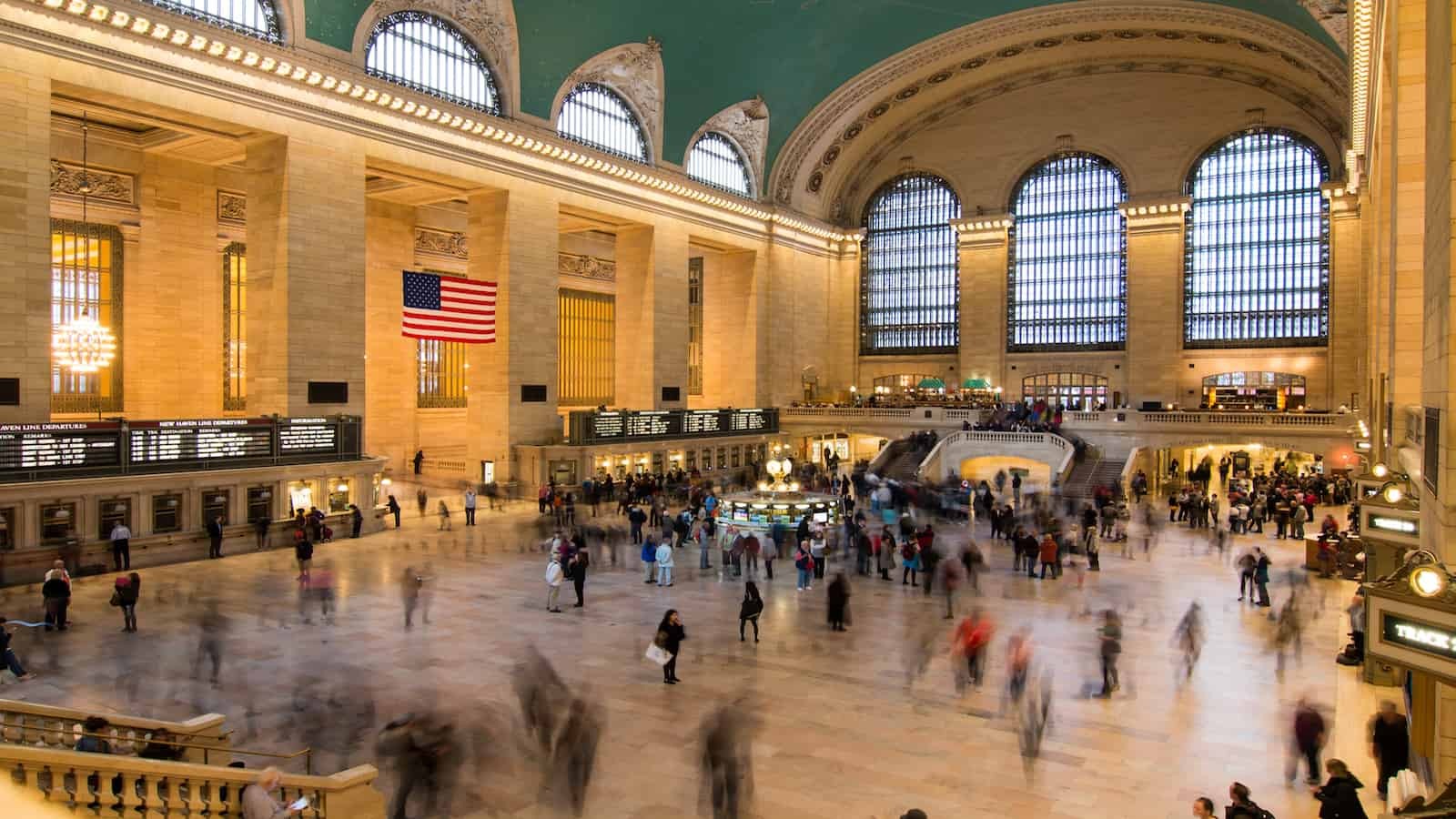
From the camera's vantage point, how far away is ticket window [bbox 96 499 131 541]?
17.0m

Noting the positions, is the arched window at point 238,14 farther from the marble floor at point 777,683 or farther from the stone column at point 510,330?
the marble floor at point 777,683

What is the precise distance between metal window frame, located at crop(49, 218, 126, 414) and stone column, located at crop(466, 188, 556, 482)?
863 centimetres

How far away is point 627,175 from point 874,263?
659 inches

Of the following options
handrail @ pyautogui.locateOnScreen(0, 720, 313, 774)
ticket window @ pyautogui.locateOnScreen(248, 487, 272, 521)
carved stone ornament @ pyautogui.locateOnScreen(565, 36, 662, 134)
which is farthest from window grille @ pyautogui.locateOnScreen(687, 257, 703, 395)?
handrail @ pyautogui.locateOnScreen(0, 720, 313, 774)

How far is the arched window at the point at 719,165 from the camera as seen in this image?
35531 millimetres

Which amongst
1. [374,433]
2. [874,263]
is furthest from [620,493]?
[874,263]

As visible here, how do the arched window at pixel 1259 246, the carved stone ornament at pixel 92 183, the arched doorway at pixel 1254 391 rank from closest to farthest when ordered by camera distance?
the carved stone ornament at pixel 92 183 → the arched window at pixel 1259 246 → the arched doorway at pixel 1254 391

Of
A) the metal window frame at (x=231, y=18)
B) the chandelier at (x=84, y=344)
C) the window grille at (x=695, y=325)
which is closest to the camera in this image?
the chandelier at (x=84, y=344)

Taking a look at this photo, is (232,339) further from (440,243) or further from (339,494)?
(440,243)

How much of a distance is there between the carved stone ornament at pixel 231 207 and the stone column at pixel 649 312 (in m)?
11.9

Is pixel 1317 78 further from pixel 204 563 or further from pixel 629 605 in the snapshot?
pixel 204 563

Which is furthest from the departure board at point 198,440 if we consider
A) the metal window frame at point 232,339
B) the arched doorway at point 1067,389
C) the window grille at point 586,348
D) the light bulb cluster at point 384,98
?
the arched doorway at point 1067,389

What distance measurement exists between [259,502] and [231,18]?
33.6 ft

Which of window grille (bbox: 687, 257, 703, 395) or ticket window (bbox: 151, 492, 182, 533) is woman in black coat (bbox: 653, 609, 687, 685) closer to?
ticket window (bbox: 151, 492, 182, 533)
